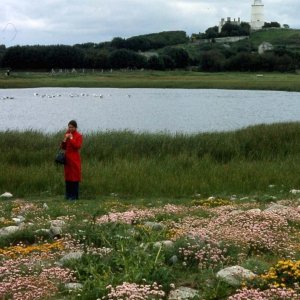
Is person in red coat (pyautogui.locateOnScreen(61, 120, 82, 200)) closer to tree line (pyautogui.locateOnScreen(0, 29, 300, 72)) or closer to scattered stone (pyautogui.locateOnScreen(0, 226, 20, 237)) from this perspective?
scattered stone (pyautogui.locateOnScreen(0, 226, 20, 237))

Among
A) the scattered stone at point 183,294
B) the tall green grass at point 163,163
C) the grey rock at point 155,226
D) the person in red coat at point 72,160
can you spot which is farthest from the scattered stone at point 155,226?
the tall green grass at point 163,163

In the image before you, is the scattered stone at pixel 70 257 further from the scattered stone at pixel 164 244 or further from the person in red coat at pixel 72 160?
the person in red coat at pixel 72 160

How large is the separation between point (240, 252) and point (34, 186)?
467 inches

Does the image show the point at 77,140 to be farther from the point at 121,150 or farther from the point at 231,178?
the point at 121,150

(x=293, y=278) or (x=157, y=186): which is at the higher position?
(x=293, y=278)

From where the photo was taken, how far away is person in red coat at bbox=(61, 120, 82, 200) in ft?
55.9

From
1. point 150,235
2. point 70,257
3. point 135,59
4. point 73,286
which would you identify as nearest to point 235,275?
point 73,286

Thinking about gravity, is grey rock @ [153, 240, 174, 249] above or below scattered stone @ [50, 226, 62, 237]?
above

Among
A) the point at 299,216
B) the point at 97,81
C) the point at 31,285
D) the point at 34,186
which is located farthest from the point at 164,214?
the point at 97,81

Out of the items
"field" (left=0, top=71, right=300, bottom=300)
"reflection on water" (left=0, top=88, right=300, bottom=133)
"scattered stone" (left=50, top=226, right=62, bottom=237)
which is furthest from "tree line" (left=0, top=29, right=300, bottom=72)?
"scattered stone" (left=50, top=226, right=62, bottom=237)

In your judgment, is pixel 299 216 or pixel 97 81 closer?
pixel 299 216

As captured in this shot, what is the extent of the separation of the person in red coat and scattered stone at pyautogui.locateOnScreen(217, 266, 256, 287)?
10074 mm

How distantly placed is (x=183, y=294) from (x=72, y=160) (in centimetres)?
1057

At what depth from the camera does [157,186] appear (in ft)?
62.1
